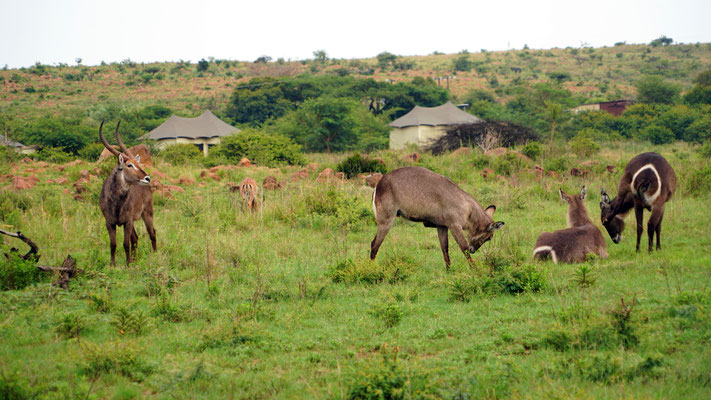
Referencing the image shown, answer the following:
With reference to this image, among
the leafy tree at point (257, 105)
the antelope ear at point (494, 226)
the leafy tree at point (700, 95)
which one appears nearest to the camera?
the antelope ear at point (494, 226)

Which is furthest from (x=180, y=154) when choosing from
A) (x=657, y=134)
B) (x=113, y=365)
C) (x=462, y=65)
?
(x=462, y=65)

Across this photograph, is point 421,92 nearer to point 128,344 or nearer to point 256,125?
point 256,125

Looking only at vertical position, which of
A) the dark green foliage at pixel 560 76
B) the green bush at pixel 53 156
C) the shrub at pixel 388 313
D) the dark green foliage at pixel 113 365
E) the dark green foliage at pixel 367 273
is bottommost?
the green bush at pixel 53 156

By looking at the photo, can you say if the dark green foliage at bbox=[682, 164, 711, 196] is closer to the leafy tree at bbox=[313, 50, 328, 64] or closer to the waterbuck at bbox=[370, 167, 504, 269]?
the waterbuck at bbox=[370, 167, 504, 269]

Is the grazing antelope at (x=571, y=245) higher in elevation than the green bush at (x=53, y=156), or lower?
higher

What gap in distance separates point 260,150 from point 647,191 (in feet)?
59.1

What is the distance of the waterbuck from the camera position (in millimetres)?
7379

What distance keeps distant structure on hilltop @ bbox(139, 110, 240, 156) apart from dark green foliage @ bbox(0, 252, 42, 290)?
3268 centimetres

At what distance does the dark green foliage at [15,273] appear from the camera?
20.3 ft

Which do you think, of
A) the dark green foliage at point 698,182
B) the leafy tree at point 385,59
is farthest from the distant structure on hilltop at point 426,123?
the leafy tree at point 385,59

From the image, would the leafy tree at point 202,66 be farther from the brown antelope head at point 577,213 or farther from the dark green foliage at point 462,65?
the brown antelope head at point 577,213

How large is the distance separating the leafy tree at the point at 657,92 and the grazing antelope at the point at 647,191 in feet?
130

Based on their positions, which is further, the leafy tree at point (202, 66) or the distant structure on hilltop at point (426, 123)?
the leafy tree at point (202, 66)

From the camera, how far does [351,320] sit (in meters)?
5.36
